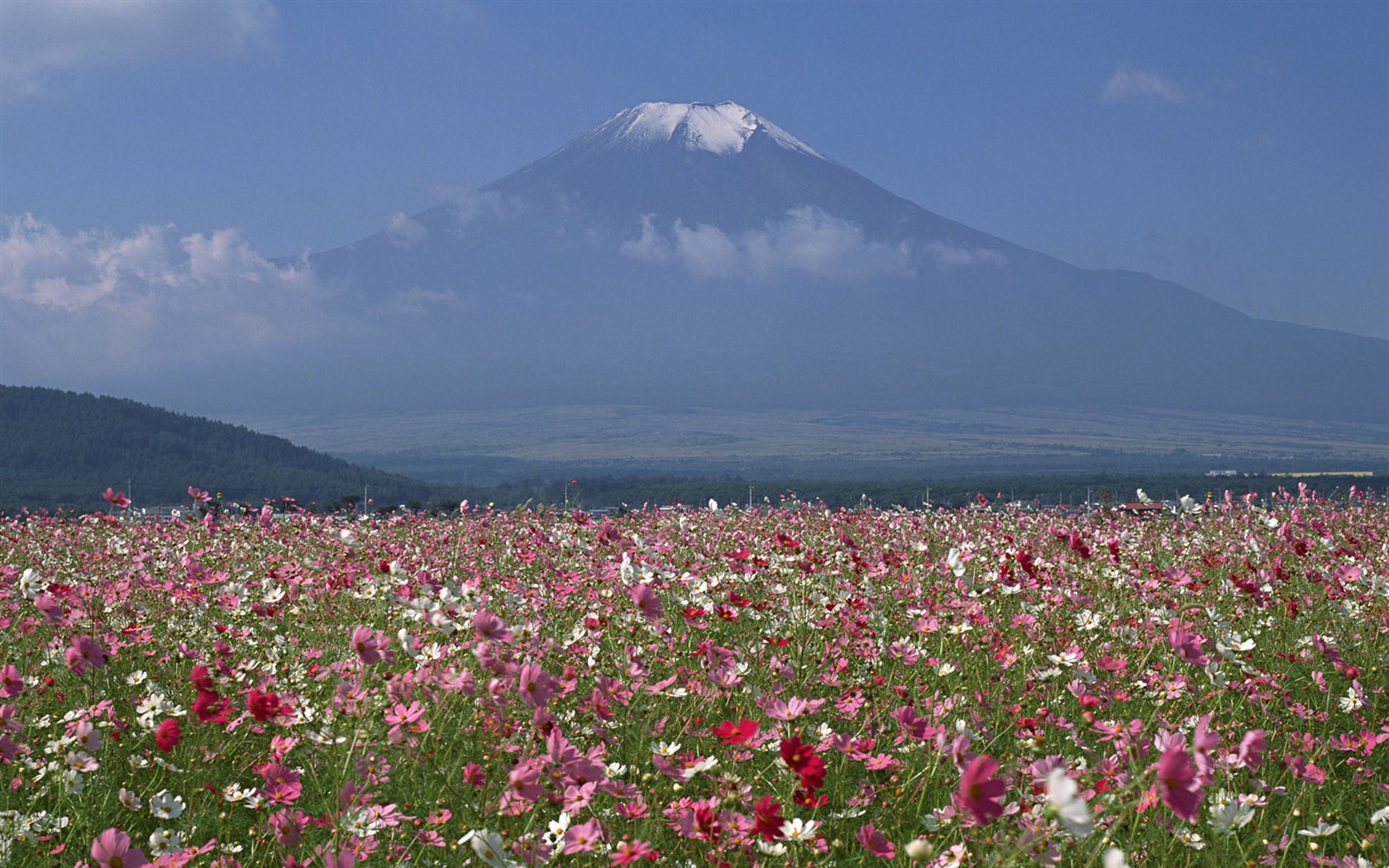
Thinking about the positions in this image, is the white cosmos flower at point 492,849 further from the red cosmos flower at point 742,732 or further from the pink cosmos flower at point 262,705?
the pink cosmos flower at point 262,705

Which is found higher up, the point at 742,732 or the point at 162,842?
the point at 742,732

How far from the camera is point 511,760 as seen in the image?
333cm

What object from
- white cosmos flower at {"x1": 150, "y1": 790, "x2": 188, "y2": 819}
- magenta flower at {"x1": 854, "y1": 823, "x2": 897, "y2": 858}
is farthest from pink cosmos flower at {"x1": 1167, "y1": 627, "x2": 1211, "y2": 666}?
white cosmos flower at {"x1": 150, "y1": 790, "x2": 188, "y2": 819}

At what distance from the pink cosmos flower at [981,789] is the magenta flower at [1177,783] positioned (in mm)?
259

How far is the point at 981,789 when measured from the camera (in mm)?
1871

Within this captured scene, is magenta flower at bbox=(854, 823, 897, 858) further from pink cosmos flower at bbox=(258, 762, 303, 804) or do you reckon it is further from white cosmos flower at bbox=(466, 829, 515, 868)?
pink cosmos flower at bbox=(258, 762, 303, 804)

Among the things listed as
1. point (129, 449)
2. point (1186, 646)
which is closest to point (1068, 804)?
point (1186, 646)

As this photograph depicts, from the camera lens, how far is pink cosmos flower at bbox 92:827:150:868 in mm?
2256

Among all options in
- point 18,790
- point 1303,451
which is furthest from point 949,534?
point 1303,451

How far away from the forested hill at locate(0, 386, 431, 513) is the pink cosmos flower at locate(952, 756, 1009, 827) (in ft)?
135

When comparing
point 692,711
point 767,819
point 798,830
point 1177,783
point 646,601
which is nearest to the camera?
point 1177,783

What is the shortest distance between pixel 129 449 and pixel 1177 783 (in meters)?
61.5

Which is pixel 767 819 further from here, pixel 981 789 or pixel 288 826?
pixel 288 826

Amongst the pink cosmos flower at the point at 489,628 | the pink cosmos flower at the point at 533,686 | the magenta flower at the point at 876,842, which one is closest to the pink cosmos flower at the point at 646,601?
the pink cosmos flower at the point at 489,628
